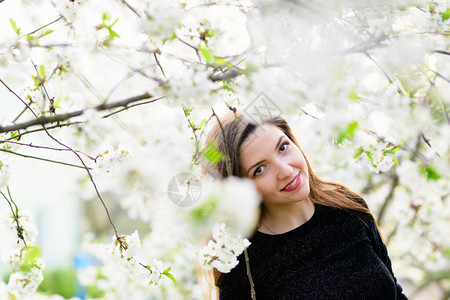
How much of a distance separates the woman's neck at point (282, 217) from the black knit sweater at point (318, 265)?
0.02m

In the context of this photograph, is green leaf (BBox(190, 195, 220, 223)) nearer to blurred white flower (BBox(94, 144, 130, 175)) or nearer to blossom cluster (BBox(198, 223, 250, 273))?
blossom cluster (BBox(198, 223, 250, 273))

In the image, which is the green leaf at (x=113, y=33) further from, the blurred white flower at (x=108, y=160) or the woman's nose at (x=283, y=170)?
the woman's nose at (x=283, y=170)

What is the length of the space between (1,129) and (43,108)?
306mm

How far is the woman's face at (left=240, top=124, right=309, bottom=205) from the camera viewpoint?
1.23 metres

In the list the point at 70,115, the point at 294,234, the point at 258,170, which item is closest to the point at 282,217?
the point at 294,234

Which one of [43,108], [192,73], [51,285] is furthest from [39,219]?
[192,73]

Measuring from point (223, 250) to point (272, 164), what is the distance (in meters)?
0.31

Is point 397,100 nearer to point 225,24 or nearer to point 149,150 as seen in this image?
point 225,24

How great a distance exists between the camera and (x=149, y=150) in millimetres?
697

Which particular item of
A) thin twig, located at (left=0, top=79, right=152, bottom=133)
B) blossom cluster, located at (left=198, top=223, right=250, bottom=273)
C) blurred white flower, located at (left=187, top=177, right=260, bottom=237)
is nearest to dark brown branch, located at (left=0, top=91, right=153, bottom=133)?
thin twig, located at (left=0, top=79, right=152, bottom=133)

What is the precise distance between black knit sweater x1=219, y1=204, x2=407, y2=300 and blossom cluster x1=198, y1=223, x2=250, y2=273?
0.39m

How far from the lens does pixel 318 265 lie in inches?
55.5

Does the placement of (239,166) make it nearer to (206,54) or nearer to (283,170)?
(283,170)

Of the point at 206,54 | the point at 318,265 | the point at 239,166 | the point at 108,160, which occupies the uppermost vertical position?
the point at 108,160
